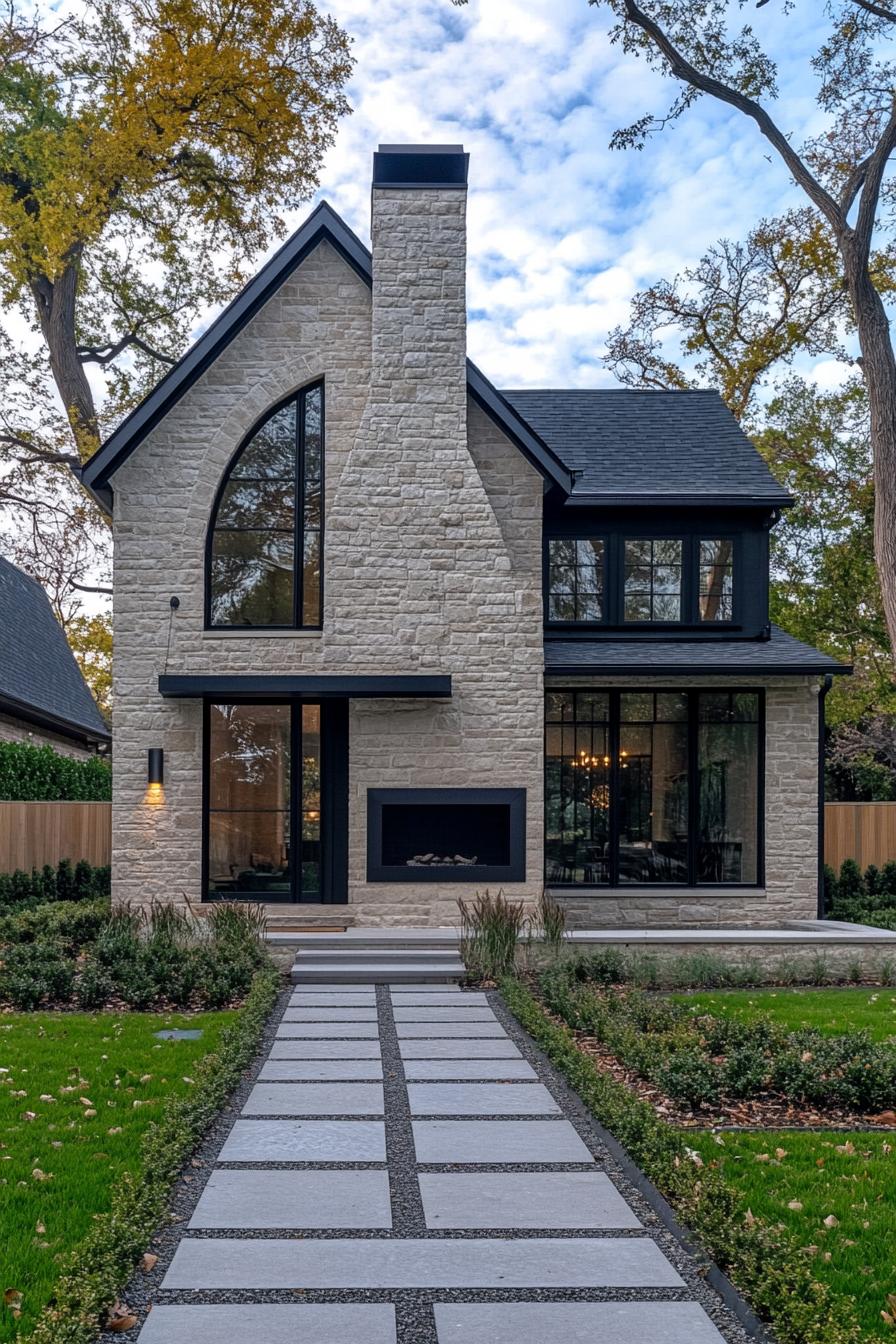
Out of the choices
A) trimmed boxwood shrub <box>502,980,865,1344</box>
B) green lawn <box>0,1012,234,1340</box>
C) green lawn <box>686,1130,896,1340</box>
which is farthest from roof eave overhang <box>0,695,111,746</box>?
green lawn <box>686,1130,896,1340</box>

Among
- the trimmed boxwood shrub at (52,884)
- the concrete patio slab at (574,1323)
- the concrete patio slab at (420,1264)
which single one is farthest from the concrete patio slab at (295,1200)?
the trimmed boxwood shrub at (52,884)

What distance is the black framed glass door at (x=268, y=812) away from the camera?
12000 mm

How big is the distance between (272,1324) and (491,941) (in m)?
6.77

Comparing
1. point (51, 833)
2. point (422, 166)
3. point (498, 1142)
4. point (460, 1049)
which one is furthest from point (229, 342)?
point (498, 1142)

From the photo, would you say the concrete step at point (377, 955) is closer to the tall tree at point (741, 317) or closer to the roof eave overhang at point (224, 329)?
the roof eave overhang at point (224, 329)

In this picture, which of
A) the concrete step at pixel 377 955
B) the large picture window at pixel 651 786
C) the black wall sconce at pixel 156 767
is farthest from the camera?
the large picture window at pixel 651 786

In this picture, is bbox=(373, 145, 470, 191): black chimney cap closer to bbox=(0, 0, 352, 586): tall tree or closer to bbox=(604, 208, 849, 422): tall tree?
bbox=(0, 0, 352, 586): tall tree

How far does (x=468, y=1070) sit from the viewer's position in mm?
6812

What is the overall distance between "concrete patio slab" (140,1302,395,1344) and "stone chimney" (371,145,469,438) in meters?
9.78

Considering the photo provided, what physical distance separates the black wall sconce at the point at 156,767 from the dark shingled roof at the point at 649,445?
6068 mm

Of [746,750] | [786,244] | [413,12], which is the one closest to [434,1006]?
[746,750]

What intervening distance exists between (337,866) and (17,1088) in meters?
5.96

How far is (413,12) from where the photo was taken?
590 inches

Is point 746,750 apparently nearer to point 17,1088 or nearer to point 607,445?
point 607,445
